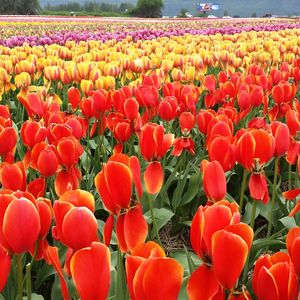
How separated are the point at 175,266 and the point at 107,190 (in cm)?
46

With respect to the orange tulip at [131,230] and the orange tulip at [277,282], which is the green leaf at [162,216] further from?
the orange tulip at [277,282]

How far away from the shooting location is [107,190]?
4.10ft

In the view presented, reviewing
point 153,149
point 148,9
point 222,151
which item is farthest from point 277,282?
point 148,9

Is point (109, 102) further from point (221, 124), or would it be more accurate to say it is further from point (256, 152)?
point (256, 152)

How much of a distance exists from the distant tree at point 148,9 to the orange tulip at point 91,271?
62457 mm

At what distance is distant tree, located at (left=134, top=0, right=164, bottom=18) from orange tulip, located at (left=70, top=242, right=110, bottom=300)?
6246 centimetres

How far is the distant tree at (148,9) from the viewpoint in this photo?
202 feet

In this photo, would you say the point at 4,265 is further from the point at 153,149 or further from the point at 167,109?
the point at 167,109

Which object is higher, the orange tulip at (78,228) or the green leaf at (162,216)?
the orange tulip at (78,228)

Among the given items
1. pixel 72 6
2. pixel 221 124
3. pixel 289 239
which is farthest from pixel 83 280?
pixel 72 6

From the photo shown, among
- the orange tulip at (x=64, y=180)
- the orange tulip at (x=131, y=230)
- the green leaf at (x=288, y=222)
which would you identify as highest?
the orange tulip at (x=131, y=230)

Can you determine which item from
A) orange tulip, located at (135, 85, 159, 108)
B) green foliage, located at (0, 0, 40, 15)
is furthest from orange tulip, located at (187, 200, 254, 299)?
green foliage, located at (0, 0, 40, 15)

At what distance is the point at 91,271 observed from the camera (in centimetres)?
89

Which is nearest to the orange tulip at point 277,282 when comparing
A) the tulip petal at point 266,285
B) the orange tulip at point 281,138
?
the tulip petal at point 266,285
